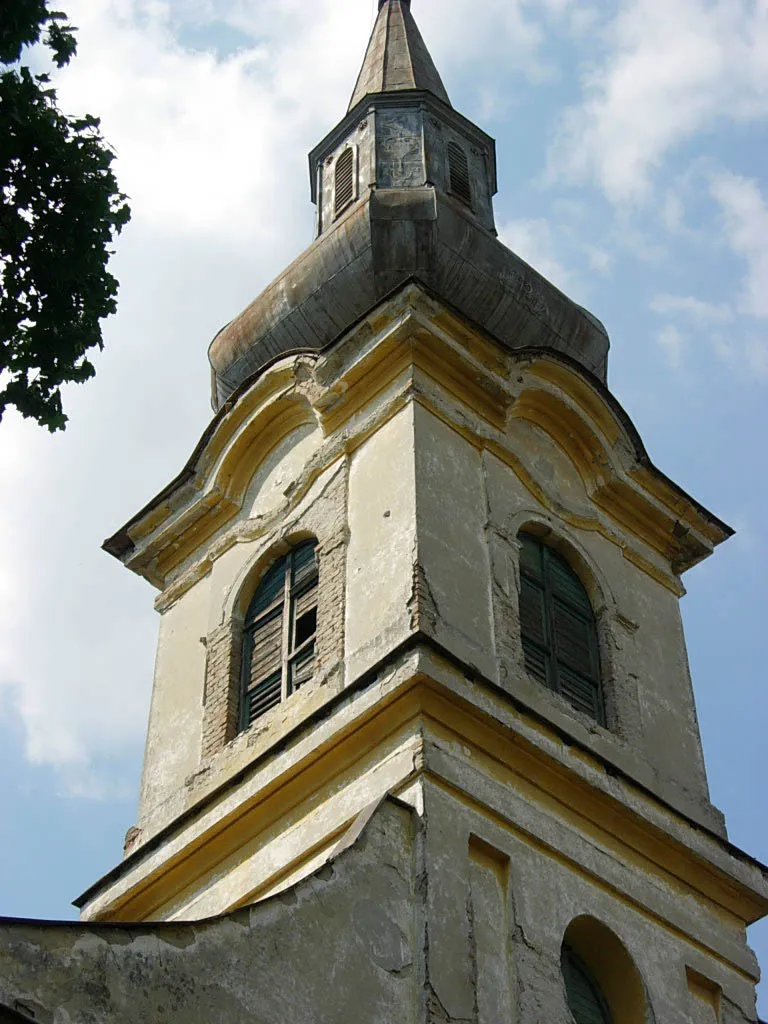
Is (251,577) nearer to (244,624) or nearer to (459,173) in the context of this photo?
(244,624)

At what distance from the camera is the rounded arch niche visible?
570 inches

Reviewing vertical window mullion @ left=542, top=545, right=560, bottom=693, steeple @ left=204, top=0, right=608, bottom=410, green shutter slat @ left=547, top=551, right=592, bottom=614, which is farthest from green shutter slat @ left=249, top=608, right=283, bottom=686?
steeple @ left=204, top=0, right=608, bottom=410

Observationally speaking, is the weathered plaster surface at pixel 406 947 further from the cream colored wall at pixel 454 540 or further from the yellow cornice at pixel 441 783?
the cream colored wall at pixel 454 540

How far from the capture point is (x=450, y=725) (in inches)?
568

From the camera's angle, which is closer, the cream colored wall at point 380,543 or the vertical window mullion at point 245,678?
the cream colored wall at point 380,543

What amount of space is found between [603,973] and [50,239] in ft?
23.1

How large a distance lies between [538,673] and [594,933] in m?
2.46

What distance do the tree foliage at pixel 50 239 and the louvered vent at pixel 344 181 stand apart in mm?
10859

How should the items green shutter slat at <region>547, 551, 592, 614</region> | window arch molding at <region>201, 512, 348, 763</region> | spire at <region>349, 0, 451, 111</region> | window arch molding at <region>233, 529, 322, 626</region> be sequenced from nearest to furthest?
window arch molding at <region>201, 512, 348, 763</region>
green shutter slat at <region>547, 551, 592, 614</region>
window arch molding at <region>233, 529, 322, 626</region>
spire at <region>349, 0, 451, 111</region>

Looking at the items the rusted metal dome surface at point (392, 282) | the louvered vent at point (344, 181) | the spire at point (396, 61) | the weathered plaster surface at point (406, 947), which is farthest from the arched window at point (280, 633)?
the spire at point (396, 61)

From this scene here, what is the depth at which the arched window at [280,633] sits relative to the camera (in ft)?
54.4

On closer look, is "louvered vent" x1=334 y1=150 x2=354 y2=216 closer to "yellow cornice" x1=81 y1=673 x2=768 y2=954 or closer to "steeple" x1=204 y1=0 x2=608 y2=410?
"steeple" x1=204 y1=0 x2=608 y2=410

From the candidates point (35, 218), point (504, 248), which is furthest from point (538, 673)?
point (35, 218)

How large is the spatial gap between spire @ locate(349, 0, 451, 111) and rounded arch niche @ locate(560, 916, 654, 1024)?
10.8m
